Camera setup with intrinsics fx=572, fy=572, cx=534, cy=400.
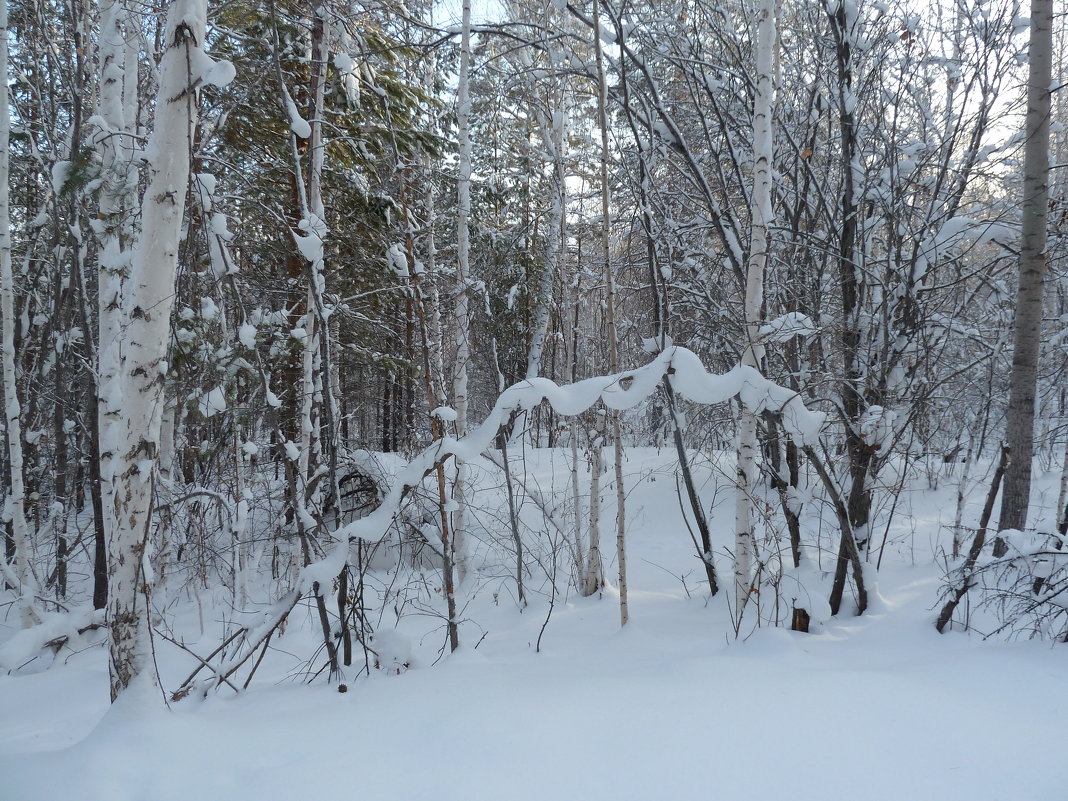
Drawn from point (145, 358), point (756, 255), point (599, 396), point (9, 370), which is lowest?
point (599, 396)

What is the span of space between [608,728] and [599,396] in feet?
5.75

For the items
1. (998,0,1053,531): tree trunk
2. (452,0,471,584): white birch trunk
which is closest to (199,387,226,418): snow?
(452,0,471,584): white birch trunk

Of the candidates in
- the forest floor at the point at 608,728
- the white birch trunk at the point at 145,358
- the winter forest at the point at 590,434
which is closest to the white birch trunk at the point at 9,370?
the winter forest at the point at 590,434

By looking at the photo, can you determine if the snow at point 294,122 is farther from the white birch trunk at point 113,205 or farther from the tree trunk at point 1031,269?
the tree trunk at point 1031,269

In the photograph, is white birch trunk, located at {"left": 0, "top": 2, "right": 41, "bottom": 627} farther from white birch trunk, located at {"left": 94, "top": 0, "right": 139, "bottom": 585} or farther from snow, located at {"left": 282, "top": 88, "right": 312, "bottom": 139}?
snow, located at {"left": 282, "top": 88, "right": 312, "bottom": 139}

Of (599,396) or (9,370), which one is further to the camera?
(9,370)

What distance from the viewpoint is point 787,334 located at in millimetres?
3969

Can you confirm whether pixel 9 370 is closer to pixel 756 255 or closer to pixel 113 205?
→ pixel 113 205

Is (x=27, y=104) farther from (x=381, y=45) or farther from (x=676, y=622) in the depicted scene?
(x=676, y=622)

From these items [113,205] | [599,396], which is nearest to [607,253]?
[599,396]

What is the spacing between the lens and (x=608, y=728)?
8.50 feet

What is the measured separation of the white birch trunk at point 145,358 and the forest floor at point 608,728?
0.34m

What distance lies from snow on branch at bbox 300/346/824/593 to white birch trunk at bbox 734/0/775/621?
329 mm

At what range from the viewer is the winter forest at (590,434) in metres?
2.47
